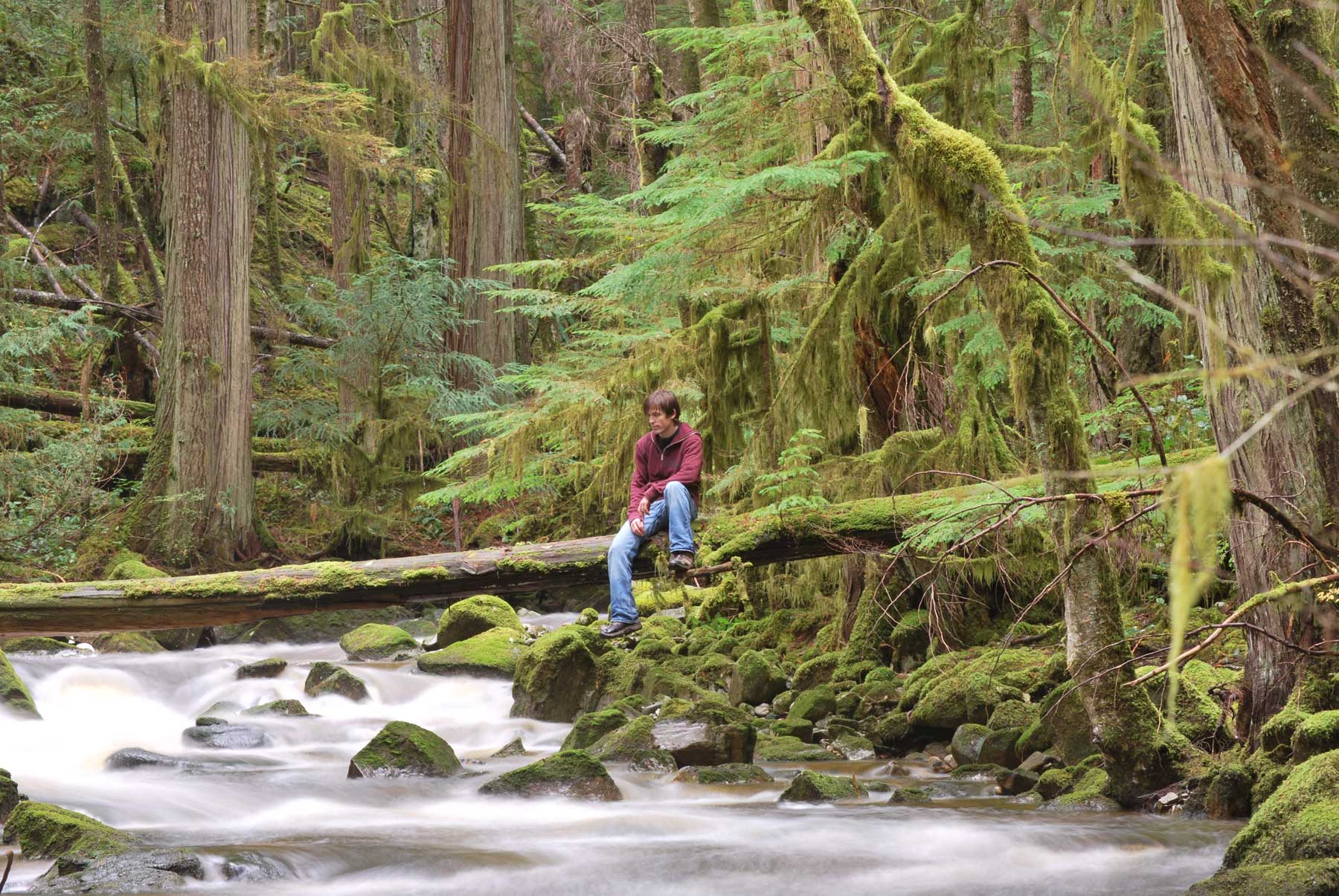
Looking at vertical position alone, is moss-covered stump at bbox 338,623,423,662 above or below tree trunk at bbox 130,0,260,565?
below

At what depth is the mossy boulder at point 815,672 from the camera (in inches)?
432

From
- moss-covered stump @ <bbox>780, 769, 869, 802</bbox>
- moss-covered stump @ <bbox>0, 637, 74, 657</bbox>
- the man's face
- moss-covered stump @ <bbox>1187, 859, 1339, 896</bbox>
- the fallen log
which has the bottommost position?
moss-covered stump @ <bbox>780, 769, 869, 802</bbox>

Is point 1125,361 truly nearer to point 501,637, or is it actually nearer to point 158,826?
point 501,637

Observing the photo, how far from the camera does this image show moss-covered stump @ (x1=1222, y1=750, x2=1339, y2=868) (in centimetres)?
476

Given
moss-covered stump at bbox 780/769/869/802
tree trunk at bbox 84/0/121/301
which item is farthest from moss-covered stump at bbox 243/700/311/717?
tree trunk at bbox 84/0/121/301

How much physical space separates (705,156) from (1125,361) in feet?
21.3

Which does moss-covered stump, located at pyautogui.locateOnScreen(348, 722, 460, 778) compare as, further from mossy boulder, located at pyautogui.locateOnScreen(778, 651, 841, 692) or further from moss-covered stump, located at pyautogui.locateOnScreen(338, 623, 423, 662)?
moss-covered stump, located at pyautogui.locateOnScreen(338, 623, 423, 662)

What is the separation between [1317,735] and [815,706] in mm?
5062

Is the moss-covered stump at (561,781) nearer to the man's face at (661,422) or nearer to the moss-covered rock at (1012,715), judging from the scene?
the man's face at (661,422)

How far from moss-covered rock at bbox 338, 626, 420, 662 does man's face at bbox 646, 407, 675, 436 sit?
6870 millimetres

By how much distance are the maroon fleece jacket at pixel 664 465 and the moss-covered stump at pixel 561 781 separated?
74.3 inches

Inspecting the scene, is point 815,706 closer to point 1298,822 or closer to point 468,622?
point 1298,822

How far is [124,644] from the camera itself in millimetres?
13711

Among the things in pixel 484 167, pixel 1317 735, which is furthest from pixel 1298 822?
pixel 484 167
